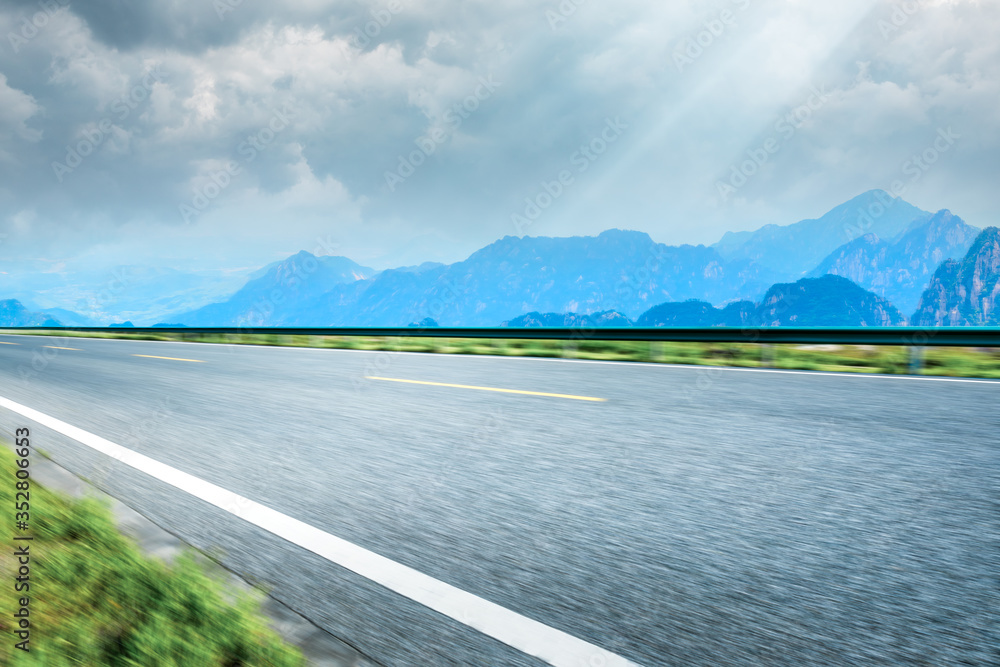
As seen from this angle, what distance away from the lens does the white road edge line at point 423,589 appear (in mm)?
1811

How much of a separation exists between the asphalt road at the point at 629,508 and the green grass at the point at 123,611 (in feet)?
0.88

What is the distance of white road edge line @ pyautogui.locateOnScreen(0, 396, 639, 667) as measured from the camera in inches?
71.3

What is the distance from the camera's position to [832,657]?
1760 mm

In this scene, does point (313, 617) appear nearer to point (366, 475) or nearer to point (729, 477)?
point (366, 475)

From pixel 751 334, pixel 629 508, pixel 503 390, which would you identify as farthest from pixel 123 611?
pixel 751 334

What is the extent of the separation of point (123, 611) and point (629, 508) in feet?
7.45

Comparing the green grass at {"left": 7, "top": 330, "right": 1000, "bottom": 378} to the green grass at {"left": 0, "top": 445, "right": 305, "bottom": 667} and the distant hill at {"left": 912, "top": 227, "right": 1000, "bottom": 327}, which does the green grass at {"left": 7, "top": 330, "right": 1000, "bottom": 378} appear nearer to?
the green grass at {"left": 0, "top": 445, "right": 305, "bottom": 667}

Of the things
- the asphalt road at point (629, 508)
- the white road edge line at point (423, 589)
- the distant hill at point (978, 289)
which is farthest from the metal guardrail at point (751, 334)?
the distant hill at point (978, 289)

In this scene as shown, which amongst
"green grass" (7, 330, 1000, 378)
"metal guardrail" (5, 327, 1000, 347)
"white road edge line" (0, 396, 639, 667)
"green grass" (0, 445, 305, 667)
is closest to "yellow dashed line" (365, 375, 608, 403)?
"white road edge line" (0, 396, 639, 667)

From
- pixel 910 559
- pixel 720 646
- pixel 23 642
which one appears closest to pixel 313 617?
pixel 23 642

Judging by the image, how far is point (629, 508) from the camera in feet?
9.79

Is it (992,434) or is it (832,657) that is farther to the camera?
(992,434)

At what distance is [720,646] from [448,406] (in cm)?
427

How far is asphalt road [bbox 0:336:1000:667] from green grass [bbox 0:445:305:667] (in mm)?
269
